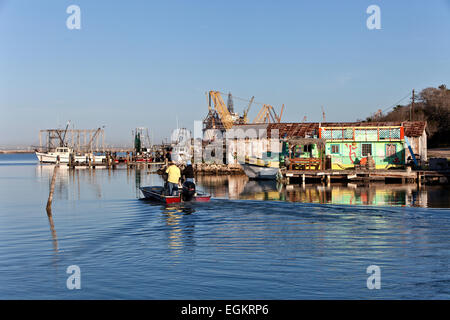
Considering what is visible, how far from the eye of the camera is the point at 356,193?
32250 millimetres

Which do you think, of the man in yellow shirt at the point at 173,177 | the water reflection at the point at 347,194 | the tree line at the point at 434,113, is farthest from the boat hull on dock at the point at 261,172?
the tree line at the point at 434,113

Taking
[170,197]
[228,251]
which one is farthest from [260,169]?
[228,251]

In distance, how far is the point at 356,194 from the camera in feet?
104

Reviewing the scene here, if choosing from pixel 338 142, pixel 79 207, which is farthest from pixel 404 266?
pixel 338 142

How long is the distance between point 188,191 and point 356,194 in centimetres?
1355

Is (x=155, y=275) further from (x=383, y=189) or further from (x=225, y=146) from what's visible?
(x=225, y=146)

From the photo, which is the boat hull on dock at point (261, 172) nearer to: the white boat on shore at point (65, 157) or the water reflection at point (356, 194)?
the water reflection at point (356, 194)

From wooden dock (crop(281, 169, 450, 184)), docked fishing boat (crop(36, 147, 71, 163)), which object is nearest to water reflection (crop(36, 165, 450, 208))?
wooden dock (crop(281, 169, 450, 184))

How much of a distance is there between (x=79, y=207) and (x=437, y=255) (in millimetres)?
19947

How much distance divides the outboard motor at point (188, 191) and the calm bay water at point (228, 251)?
0.43 metres

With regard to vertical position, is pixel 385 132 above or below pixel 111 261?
above

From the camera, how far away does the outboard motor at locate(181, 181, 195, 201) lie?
23.4 metres

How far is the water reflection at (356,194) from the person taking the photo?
26922mm

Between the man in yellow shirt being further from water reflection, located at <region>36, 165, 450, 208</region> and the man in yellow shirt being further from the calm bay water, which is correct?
water reflection, located at <region>36, 165, 450, 208</region>
